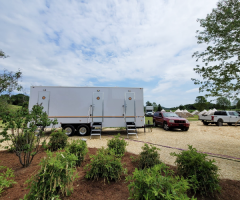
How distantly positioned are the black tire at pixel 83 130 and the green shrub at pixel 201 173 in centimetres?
717

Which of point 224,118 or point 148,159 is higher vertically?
point 224,118

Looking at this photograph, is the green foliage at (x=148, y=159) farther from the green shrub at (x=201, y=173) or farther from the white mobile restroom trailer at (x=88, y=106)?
the white mobile restroom trailer at (x=88, y=106)

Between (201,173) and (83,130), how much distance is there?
7.75m

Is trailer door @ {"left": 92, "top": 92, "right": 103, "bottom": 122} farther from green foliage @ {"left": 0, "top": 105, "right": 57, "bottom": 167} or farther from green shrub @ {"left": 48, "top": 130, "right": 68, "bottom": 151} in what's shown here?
green foliage @ {"left": 0, "top": 105, "right": 57, "bottom": 167}

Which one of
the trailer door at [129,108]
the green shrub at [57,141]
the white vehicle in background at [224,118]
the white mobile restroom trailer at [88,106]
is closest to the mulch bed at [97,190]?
the green shrub at [57,141]

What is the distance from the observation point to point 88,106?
30.2ft

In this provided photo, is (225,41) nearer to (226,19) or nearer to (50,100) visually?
(226,19)

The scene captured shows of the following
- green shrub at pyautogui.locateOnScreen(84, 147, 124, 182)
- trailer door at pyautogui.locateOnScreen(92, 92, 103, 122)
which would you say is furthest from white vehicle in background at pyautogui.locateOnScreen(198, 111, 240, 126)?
green shrub at pyautogui.locateOnScreen(84, 147, 124, 182)

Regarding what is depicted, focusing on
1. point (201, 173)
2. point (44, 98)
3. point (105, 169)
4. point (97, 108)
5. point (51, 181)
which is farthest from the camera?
point (97, 108)

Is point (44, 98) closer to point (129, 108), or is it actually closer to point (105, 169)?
point (129, 108)

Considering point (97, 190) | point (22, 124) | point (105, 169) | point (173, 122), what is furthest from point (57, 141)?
point (173, 122)

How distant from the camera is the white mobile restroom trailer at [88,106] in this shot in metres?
9.08

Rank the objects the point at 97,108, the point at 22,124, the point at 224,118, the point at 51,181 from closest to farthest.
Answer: the point at 51,181
the point at 22,124
the point at 97,108
the point at 224,118

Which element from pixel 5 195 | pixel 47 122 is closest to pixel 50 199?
pixel 5 195
